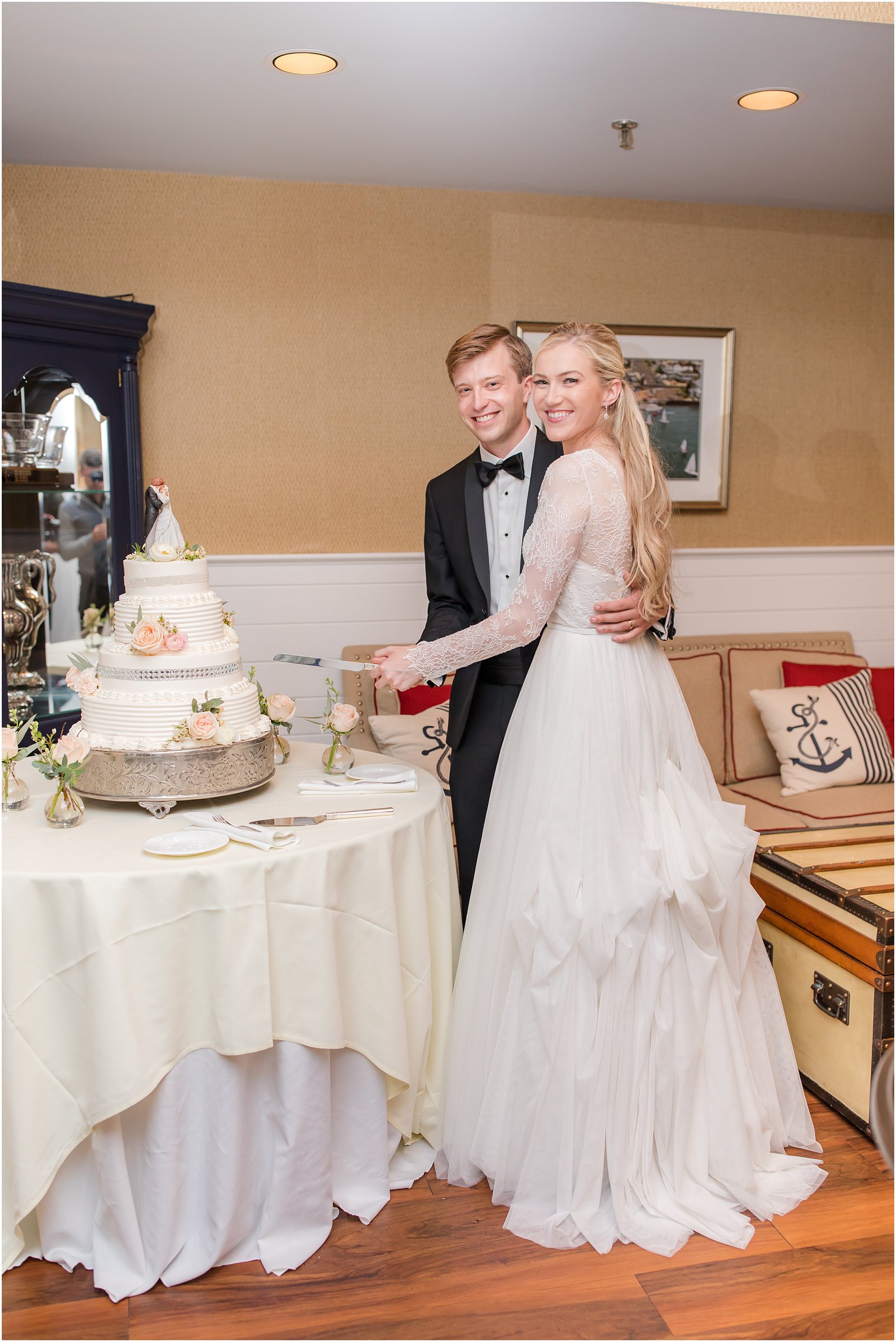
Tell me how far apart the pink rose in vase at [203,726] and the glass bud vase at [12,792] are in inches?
15.7

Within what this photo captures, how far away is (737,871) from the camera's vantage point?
7.61 ft

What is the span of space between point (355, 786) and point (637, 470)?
0.93 metres

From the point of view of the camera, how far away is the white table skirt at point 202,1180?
2016 millimetres

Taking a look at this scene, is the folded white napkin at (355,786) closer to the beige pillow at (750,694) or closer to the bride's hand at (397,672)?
the bride's hand at (397,672)

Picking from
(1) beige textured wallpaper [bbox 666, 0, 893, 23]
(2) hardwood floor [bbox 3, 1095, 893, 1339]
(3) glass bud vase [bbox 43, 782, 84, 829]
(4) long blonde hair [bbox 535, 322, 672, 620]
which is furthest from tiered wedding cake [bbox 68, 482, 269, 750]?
(1) beige textured wallpaper [bbox 666, 0, 893, 23]

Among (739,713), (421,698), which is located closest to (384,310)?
(421,698)

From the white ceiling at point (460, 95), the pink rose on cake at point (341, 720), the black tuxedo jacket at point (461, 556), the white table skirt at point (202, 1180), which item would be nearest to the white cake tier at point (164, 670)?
the pink rose on cake at point (341, 720)

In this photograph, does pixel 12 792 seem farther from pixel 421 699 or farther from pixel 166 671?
pixel 421 699

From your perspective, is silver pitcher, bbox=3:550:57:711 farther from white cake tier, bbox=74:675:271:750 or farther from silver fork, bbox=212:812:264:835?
silver fork, bbox=212:812:264:835

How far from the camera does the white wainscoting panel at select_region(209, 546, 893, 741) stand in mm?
4172

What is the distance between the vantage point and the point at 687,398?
4.49 m

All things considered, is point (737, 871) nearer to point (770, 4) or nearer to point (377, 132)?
point (770, 4)

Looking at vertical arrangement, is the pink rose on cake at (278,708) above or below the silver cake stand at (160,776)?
above

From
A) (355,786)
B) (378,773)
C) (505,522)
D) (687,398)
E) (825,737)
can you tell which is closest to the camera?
(355,786)
